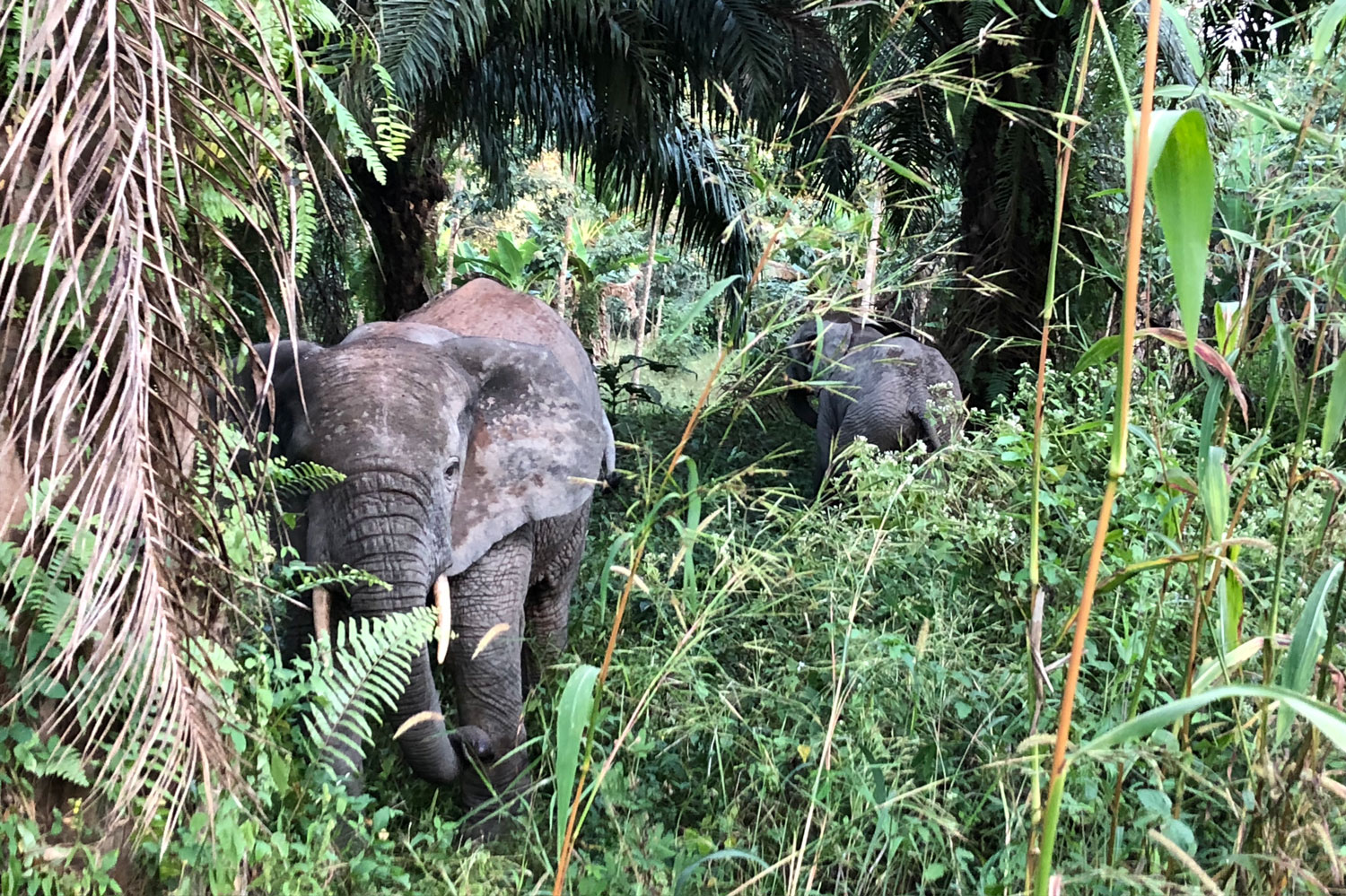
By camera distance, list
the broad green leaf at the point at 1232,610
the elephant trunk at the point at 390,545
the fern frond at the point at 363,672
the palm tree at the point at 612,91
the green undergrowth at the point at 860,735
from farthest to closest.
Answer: the palm tree at the point at 612,91 < the elephant trunk at the point at 390,545 < the fern frond at the point at 363,672 < the green undergrowth at the point at 860,735 < the broad green leaf at the point at 1232,610

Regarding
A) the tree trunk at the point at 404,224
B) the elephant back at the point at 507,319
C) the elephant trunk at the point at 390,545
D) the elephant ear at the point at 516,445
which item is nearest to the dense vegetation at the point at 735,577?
the elephant trunk at the point at 390,545

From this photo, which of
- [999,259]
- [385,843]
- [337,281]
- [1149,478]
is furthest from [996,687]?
[337,281]

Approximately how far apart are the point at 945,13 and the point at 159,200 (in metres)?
5.01

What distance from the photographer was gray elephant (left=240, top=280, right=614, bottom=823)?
9.70 feet

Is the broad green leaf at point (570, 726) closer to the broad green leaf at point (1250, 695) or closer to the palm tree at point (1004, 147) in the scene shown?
the broad green leaf at point (1250, 695)

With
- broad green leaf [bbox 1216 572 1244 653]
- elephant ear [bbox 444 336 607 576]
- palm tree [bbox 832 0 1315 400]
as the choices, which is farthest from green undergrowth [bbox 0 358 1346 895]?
palm tree [bbox 832 0 1315 400]

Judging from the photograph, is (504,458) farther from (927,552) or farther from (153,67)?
(153,67)

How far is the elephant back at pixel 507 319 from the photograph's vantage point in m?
4.74

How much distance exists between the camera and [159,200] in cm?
129

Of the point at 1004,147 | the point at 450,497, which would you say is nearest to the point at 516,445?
the point at 450,497

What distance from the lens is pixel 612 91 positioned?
633 centimetres

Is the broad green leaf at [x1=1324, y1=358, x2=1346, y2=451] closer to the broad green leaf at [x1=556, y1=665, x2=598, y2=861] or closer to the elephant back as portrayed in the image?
the broad green leaf at [x1=556, y1=665, x2=598, y2=861]

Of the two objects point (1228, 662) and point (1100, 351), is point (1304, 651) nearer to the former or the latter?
point (1228, 662)

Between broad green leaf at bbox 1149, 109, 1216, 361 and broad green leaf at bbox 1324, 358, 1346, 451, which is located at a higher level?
broad green leaf at bbox 1149, 109, 1216, 361
